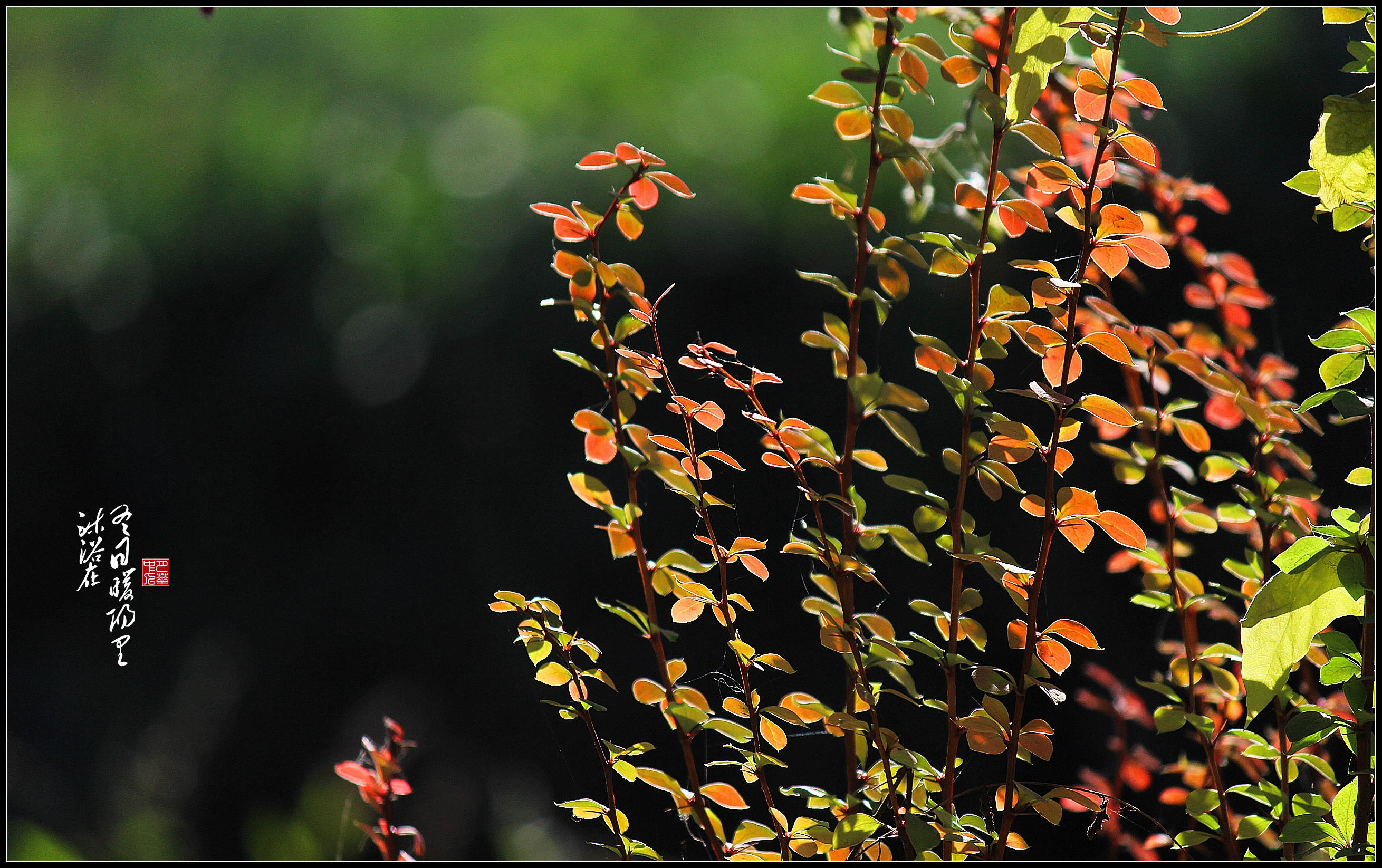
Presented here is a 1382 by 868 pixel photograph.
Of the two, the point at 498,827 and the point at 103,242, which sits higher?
the point at 103,242

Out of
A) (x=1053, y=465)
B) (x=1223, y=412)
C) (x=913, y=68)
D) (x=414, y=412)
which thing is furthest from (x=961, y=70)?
(x=414, y=412)

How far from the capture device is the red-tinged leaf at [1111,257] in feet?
1.65

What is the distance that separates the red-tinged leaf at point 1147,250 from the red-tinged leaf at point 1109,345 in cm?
5

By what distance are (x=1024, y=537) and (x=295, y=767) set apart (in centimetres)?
163

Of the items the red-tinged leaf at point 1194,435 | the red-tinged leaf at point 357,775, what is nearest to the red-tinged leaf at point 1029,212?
the red-tinged leaf at point 1194,435

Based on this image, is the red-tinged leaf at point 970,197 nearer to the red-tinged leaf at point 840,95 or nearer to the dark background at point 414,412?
the red-tinged leaf at point 840,95

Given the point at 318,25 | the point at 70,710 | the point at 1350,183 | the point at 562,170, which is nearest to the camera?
the point at 1350,183

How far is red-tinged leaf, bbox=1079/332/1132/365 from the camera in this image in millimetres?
490

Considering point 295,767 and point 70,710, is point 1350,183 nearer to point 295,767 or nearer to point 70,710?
point 295,767

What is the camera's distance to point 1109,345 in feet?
1.63

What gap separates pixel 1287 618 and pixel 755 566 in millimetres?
338

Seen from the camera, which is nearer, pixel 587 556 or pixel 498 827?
pixel 498 827

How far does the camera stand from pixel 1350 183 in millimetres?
537

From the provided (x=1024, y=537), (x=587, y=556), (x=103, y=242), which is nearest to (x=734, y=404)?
(x=587, y=556)
